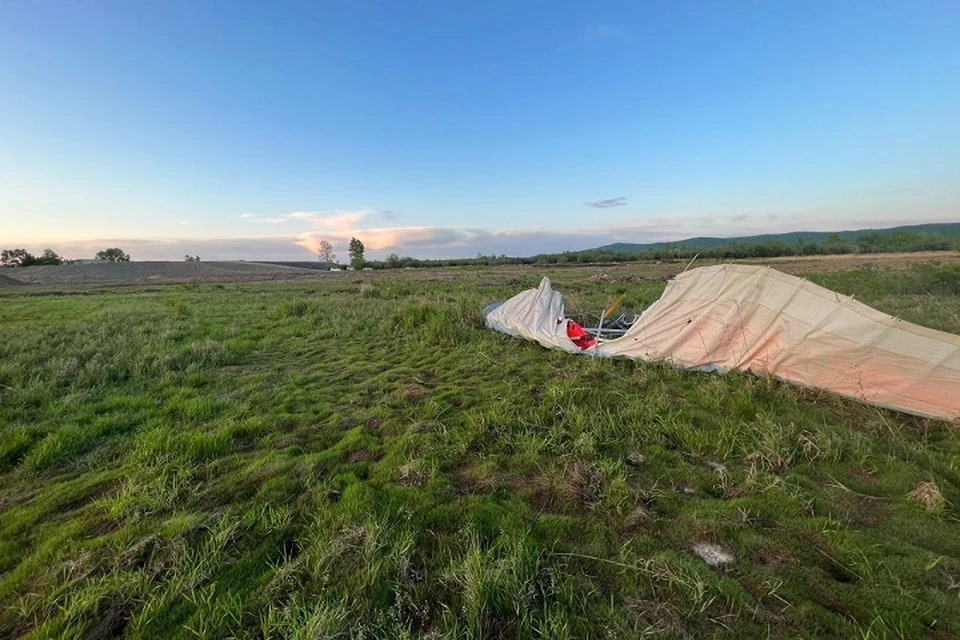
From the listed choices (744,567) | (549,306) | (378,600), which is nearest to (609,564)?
(744,567)

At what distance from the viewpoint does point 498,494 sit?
130 inches

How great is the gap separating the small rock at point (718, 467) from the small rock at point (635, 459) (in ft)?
1.92

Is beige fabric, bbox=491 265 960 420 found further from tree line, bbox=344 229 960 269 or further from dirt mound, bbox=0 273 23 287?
dirt mound, bbox=0 273 23 287

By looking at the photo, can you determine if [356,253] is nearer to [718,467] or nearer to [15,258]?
[15,258]

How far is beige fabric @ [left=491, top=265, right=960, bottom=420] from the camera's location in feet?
15.4

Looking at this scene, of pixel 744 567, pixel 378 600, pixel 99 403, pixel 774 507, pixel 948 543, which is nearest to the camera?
pixel 378 600

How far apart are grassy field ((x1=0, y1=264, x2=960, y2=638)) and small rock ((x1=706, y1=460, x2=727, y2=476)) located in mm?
40

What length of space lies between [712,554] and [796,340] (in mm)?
4423

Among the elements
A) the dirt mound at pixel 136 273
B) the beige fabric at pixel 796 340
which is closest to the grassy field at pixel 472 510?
the beige fabric at pixel 796 340

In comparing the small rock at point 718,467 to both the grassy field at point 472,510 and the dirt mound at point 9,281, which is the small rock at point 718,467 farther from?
the dirt mound at point 9,281

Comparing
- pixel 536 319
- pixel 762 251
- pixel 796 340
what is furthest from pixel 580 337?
pixel 762 251

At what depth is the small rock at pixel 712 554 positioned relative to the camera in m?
2.54

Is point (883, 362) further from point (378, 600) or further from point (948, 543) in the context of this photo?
point (378, 600)

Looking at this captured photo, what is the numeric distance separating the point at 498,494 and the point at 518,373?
3553 mm
